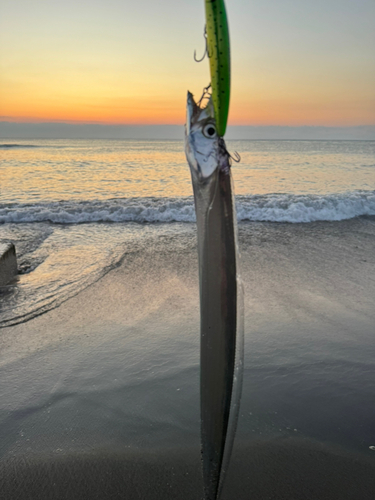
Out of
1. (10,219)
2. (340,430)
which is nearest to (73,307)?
(340,430)

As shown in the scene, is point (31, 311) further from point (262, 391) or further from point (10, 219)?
point (10, 219)

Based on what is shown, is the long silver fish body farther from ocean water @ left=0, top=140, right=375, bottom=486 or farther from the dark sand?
ocean water @ left=0, top=140, right=375, bottom=486

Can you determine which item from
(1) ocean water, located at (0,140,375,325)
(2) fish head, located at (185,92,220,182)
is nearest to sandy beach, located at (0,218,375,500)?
(1) ocean water, located at (0,140,375,325)

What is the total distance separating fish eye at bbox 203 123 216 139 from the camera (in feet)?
2.59

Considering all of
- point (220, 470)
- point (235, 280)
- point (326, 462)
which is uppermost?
point (235, 280)

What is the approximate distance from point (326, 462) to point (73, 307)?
2760mm

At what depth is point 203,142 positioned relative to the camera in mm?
786

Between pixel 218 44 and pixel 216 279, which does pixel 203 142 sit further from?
pixel 216 279

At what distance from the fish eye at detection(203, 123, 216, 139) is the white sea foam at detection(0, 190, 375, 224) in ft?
27.6

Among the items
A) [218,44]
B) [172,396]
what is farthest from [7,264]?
[218,44]

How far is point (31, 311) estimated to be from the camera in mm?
3867

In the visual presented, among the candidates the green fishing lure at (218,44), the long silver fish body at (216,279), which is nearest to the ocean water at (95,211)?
the long silver fish body at (216,279)

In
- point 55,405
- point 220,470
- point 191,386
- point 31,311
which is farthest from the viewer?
point 31,311

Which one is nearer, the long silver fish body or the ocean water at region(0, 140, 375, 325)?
the long silver fish body
